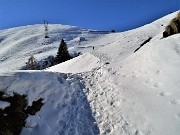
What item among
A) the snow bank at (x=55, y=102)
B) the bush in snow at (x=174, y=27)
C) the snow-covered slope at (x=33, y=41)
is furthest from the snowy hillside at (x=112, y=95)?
the snow-covered slope at (x=33, y=41)

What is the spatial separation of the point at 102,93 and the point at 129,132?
4974mm

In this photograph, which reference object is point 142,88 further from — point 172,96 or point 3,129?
point 3,129

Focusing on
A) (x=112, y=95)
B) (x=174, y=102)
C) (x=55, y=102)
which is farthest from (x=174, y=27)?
(x=55, y=102)

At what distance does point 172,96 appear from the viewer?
1379 cm

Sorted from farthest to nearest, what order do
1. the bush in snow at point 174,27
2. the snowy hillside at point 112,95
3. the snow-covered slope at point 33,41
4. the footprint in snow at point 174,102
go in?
the snow-covered slope at point 33,41 → the bush in snow at point 174,27 → the footprint in snow at point 174,102 → the snowy hillside at point 112,95

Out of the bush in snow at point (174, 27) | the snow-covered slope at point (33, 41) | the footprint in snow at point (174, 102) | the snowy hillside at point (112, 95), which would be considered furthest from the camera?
the snow-covered slope at point (33, 41)

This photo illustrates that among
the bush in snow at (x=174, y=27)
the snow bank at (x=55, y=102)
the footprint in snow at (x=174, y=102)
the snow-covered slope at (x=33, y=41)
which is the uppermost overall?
the bush in snow at (x=174, y=27)

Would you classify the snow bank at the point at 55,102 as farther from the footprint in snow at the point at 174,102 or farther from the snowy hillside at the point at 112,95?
the footprint in snow at the point at 174,102

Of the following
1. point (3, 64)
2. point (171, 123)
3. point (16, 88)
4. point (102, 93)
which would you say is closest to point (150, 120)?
point (171, 123)

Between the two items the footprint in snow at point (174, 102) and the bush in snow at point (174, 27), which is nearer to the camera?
the footprint in snow at point (174, 102)

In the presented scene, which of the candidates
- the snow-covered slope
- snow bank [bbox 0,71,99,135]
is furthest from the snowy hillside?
the snow-covered slope

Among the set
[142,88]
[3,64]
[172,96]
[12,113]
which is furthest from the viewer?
[3,64]

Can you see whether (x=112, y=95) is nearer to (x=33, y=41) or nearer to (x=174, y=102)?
(x=174, y=102)

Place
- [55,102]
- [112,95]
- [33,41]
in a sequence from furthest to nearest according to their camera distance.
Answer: [33,41] → [112,95] → [55,102]
